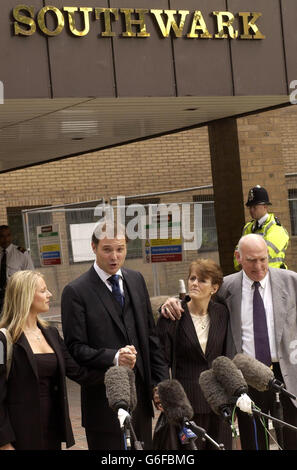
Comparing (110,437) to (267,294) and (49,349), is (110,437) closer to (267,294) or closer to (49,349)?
(49,349)

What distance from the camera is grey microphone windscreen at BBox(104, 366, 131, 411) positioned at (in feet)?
13.8

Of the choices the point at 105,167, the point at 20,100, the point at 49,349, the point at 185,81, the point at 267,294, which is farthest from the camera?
the point at 105,167

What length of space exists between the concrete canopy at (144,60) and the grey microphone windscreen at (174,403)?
4204mm

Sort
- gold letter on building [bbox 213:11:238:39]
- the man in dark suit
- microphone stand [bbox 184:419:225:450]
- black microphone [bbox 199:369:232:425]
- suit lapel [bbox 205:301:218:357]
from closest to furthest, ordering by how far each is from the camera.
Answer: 1. microphone stand [bbox 184:419:225:450]
2. black microphone [bbox 199:369:232:425]
3. the man in dark suit
4. suit lapel [bbox 205:301:218:357]
5. gold letter on building [bbox 213:11:238:39]

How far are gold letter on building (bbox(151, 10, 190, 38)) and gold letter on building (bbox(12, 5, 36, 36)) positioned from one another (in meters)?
1.28

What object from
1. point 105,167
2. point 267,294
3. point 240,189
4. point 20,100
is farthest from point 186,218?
point 267,294

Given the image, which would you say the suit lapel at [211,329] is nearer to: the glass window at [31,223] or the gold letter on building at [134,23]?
the gold letter on building at [134,23]

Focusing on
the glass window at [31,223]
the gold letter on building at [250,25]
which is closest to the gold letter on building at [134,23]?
the gold letter on building at [250,25]

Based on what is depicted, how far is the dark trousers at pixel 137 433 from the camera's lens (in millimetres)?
5379

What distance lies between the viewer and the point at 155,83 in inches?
342

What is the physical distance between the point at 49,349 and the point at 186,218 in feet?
43.6

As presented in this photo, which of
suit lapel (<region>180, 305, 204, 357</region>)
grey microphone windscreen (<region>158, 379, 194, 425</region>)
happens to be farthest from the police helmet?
grey microphone windscreen (<region>158, 379, 194, 425</region>)

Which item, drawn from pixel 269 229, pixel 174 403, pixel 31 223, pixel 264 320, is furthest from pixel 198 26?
pixel 31 223

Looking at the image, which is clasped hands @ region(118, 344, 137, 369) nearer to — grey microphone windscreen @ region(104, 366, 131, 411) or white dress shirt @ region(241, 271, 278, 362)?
grey microphone windscreen @ region(104, 366, 131, 411)
